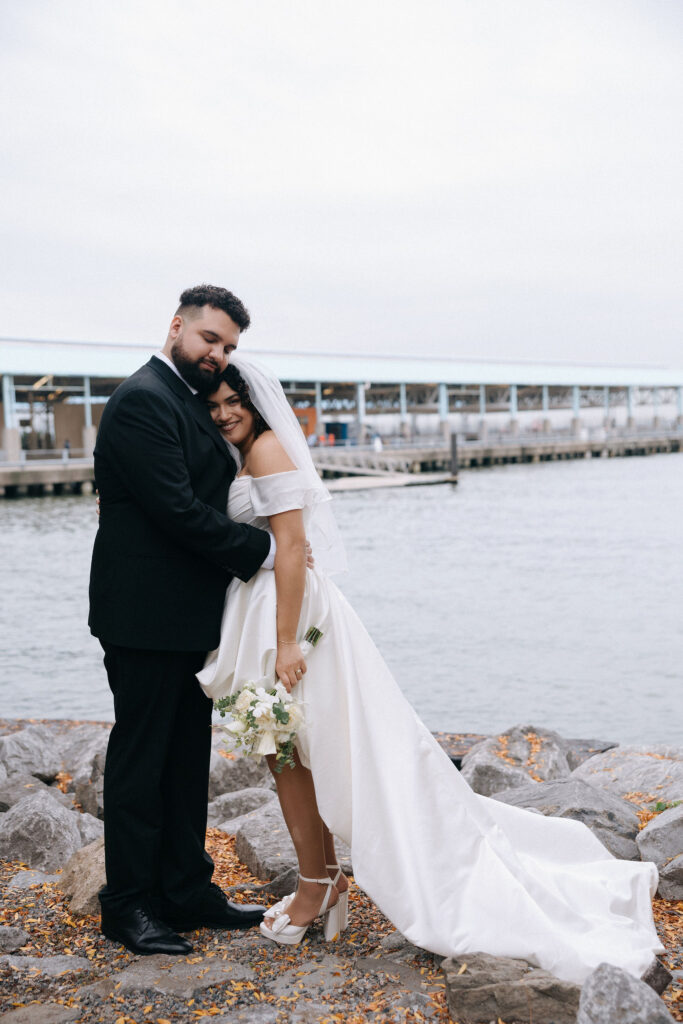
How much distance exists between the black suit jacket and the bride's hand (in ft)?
0.72

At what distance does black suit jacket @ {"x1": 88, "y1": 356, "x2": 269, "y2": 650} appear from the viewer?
9.00ft

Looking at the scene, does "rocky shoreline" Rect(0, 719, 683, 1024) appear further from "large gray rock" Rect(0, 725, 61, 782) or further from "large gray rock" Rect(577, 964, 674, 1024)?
"large gray rock" Rect(0, 725, 61, 782)

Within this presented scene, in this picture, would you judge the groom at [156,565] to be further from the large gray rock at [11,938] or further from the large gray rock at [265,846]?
the large gray rock at [265,846]

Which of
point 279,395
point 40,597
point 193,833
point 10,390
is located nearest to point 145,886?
point 193,833

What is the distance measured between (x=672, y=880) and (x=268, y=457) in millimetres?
1964

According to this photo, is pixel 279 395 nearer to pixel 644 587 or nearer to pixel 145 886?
pixel 145 886

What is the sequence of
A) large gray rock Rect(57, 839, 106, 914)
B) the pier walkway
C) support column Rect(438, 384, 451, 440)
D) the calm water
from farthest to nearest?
support column Rect(438, 384, 451, 440) < the pier walkway < the calm water < large gray rock Rect(57, 839, 106, 914)

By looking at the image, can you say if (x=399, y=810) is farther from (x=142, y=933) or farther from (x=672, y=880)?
(x=672, y=880)

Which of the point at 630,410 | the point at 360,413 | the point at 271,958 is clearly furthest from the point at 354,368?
the point at 271,958

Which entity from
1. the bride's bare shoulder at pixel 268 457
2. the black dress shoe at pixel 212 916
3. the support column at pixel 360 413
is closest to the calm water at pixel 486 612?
the black dress shoe at pixel 212 916

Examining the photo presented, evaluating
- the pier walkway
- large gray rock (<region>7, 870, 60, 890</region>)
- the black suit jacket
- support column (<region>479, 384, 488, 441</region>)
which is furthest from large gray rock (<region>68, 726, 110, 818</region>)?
support column (<region>479, 384, 488, 441</region>)

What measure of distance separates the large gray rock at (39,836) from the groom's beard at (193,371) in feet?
6.91

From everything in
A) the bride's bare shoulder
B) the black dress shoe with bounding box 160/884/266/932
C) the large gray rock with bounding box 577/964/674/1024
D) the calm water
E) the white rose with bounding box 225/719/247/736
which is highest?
the bride's bare shoulder

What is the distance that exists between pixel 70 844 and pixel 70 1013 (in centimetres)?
158
